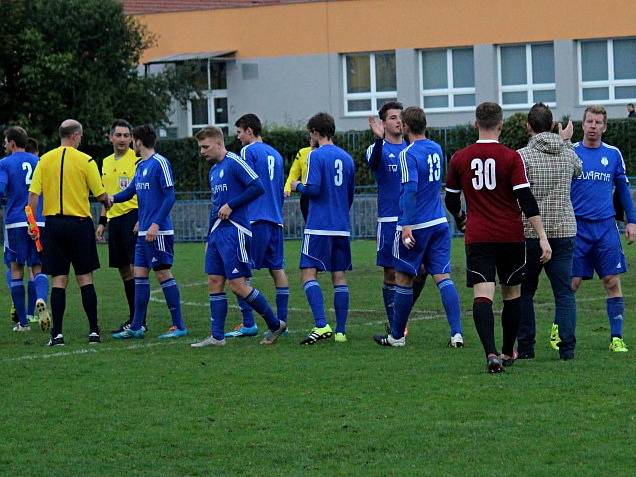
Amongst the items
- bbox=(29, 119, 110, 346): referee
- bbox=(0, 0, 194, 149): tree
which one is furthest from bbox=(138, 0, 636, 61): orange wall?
bbox=(29, 119, 110, 346): referee

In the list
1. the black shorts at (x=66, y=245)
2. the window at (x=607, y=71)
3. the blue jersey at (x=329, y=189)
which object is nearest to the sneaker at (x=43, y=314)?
the black shorts at (x=66, y=245)

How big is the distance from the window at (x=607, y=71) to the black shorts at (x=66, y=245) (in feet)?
99.6

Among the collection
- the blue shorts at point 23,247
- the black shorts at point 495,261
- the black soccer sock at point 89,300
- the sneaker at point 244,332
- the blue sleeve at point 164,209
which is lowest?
the sneaker at point 244,332

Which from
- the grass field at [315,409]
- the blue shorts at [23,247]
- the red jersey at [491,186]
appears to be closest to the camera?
the grass field at [315,409]

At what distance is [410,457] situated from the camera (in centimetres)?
749

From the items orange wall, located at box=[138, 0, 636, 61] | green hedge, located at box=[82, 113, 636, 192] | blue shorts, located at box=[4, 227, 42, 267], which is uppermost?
orange wall, located at box=[138, 0, 636, 61]

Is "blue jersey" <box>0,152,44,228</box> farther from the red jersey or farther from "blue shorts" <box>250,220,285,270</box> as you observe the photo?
the red jersey

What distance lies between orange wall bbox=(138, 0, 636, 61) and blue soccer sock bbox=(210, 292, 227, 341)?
98.8 ft

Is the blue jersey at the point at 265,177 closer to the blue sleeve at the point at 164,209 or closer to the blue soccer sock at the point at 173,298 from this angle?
the blue sleeve at the point at 164,209

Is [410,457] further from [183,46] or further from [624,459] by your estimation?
[183,46]

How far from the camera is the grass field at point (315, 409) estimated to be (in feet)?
24.4

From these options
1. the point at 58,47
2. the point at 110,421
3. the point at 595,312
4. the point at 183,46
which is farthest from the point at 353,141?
the point at 110,421

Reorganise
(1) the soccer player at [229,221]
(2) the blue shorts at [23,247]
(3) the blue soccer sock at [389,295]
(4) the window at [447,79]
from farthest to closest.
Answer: (4) the window at [447,79] < (2) the blue shorts at [23,247] < (3) the blue soccer sock at [389,295] < (1) the soccer player at [229,221]

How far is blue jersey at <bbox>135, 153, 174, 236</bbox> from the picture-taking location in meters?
13.1
